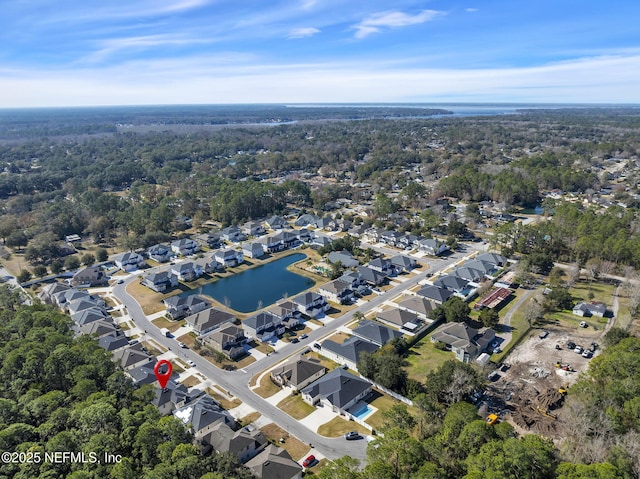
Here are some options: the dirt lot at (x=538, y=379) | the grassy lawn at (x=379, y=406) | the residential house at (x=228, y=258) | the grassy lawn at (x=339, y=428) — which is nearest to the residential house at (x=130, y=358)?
the grassy lawn at (x=339, y=428)

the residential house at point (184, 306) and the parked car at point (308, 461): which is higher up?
the residential house at point (184, 306)

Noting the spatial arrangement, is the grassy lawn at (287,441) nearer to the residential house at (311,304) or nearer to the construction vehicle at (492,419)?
the construction vehicle at (492,419)

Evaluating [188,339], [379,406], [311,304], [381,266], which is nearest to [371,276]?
[381,266]

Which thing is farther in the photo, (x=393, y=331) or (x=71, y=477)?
(x=393, y=331)

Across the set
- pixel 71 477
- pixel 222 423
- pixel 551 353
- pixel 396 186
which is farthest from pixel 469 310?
pixel 396 186

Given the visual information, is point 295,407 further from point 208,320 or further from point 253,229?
point 253,229

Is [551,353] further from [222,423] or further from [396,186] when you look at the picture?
[396,186]

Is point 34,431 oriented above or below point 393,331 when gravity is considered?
above
